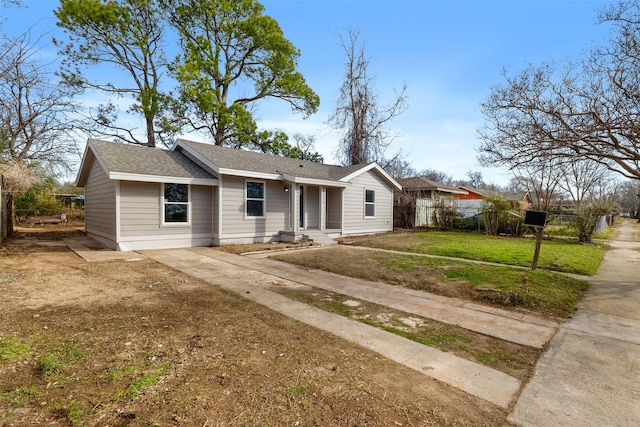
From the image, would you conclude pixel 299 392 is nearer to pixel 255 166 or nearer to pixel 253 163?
pixel 255 166

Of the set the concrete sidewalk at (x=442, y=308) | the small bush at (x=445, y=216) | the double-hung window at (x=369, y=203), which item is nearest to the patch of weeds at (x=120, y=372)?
the concrete sidewalk at (x=442, y=308)

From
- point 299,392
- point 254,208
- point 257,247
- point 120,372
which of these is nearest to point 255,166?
point 254,208

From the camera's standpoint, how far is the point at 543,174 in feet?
54.9

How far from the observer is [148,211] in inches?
410

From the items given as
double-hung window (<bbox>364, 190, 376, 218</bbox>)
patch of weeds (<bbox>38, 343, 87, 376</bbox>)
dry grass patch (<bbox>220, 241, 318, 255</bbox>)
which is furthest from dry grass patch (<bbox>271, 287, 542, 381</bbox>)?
double-hung window (<bbox>364, 190, 376, 218</bbox>)

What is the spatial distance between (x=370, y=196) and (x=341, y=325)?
1311 cm

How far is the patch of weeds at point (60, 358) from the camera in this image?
276 cm

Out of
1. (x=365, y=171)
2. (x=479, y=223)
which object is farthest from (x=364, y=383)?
(x=479, y=223)

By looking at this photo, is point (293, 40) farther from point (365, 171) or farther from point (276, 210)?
point (276, 210)

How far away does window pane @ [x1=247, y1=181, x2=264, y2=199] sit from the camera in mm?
12340

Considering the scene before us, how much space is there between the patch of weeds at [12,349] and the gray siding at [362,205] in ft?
41.2

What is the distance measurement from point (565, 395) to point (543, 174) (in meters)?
17.6

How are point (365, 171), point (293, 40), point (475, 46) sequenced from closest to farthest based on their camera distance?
1. point (475, 46)
2. point (365, 171)
3. point (293, 40)

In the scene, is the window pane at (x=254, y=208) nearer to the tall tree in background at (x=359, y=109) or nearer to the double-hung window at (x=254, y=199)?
the double-hung window at (x=254, y=199)
